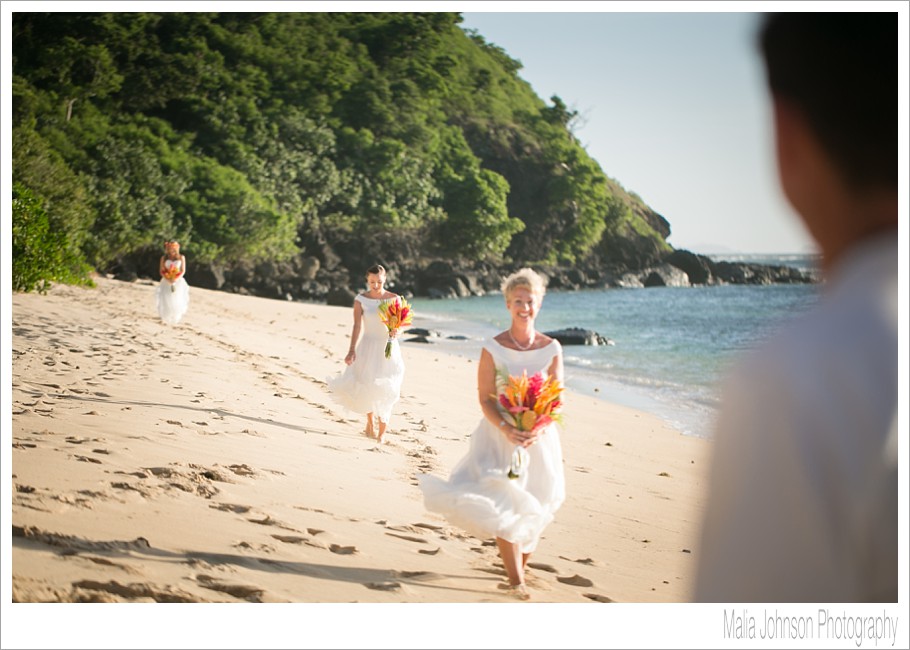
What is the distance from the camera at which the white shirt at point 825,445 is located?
1005 millimetres

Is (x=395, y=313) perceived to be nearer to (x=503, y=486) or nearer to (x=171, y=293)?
(x=503, y=486)

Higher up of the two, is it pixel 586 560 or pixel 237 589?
pixel 237 589

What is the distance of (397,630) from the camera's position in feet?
14.6

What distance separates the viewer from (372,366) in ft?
27.0

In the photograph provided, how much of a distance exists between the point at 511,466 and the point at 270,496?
1.87 metres

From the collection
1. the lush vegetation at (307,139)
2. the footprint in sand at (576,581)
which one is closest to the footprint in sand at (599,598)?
the footprint in sand at (576,581)

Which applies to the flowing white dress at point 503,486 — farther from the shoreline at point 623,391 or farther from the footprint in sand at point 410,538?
the shoreline at point 623,391

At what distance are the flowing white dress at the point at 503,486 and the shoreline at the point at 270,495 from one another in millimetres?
421

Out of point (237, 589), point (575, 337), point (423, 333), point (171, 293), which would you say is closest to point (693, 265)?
point (575, 337)

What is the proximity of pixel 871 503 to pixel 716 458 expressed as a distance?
0.64 feet

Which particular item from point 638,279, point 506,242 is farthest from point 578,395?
point 638,279

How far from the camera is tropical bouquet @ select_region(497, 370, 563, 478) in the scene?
4375 mm

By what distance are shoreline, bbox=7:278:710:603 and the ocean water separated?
1272 millimetres

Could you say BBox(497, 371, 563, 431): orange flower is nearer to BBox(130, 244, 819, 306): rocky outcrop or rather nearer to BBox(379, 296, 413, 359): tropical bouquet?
BBox(379, 296, 413, 359): tropical bouquet
